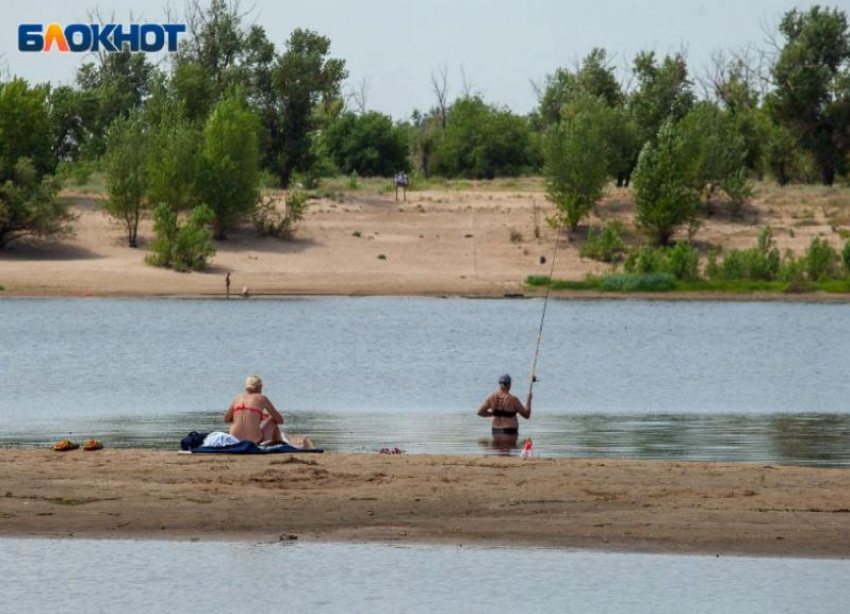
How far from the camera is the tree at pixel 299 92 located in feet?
293

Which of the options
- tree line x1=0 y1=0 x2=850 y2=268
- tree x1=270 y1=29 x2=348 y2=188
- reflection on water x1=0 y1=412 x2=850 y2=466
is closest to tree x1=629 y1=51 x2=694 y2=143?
tree line x1=0 y1=0 x2=850 y2=268

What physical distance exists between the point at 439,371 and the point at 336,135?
62.1 m

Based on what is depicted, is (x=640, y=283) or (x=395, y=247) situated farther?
(x=395, y=247)

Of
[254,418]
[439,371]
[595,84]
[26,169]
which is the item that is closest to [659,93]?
[595,84]

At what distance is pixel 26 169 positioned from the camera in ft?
245

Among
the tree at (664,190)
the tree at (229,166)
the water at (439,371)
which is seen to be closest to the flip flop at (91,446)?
the water at (439,371)

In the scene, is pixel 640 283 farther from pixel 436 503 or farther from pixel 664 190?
pixel 436 503

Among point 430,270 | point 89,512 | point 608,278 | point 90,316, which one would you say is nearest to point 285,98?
point 430,270

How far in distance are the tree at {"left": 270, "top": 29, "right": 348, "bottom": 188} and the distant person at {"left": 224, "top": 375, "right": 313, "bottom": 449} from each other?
230ft

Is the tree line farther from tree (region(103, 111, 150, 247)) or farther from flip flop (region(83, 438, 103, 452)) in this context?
flip flop (region(83, 438, 103, 452))

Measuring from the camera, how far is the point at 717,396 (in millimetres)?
33844

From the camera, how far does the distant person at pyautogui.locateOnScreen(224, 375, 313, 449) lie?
19875 mm

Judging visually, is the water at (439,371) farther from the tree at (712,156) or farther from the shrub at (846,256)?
the tree at (712,156)

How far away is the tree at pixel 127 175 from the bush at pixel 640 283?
865 inches
